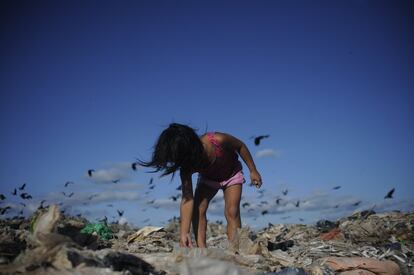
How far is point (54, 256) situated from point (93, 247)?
4.39 feet

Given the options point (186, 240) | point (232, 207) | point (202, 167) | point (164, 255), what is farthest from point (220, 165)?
point (164, 255)

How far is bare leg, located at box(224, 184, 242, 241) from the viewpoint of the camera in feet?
15.9

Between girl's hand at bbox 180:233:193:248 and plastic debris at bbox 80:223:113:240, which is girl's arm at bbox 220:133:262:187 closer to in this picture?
girl's hand at bbox 180:233:193:248

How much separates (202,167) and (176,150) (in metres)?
0.64

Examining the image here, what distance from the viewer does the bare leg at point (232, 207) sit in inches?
191

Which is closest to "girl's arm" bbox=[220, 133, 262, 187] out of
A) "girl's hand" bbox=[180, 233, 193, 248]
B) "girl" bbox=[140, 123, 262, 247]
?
"girl" bbox=[140, 123, 262, 247]

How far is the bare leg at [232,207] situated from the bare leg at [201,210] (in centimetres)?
22

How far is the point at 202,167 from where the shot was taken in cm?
477

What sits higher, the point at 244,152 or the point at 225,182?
the point at 244,152

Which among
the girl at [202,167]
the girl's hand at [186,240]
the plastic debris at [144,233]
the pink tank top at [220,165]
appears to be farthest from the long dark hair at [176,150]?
the plastic debris at [144,233]

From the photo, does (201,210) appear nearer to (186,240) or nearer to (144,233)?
(186,240)

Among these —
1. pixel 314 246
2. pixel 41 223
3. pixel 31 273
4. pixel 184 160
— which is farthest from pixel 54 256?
pixel 314 246

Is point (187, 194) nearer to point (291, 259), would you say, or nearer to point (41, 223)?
point (291, 259)

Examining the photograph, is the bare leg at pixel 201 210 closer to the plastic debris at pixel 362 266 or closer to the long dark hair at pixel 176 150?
the long dark hair at pixel 176 150
